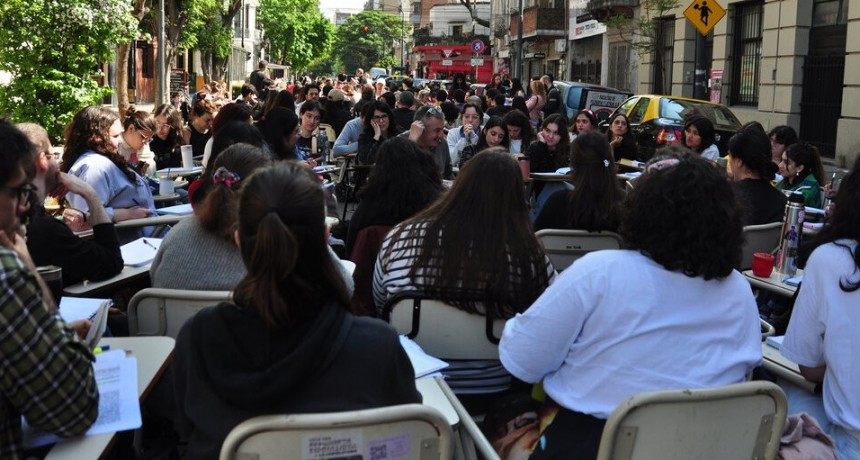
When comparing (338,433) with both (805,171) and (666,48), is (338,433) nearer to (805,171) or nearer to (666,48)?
(805,171)

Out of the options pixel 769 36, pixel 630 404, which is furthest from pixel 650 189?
pixel 769 36

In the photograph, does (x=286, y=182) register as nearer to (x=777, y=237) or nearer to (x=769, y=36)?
(x=777, y=237)

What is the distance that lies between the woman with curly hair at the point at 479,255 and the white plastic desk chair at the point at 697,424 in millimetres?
942

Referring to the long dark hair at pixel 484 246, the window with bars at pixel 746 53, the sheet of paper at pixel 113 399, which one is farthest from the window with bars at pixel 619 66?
the sheet of paper at pixel 113 399

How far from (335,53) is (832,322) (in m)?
124

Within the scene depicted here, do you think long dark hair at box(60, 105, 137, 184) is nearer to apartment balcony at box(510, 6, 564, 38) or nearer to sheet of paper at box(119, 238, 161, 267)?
sheet of paper at box(119, 238, 161, 267)

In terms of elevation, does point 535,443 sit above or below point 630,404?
below

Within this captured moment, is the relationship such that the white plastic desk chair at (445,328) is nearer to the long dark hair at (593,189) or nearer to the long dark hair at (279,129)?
the long dark hair at (593,189)

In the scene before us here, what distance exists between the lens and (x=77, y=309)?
10.3 feet

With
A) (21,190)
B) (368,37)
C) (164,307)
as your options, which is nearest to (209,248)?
(164,307)

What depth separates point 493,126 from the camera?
888cm

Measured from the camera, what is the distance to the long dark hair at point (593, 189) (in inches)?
203

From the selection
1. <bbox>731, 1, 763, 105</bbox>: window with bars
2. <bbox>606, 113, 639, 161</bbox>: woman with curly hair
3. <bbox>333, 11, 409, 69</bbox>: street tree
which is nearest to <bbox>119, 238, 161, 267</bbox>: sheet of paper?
<bbox>606, 113, 639, 161</bbox>: woman with curly hair

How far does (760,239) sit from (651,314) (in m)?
3.13
